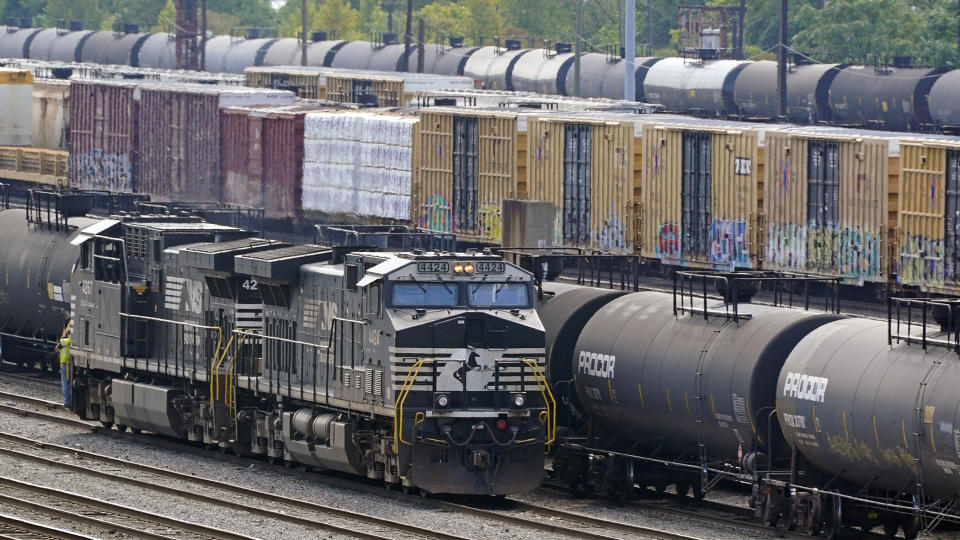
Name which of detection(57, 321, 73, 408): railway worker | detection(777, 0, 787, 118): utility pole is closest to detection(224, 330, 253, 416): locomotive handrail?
detection(57, 321, 73, 408): railway worker

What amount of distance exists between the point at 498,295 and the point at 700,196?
1471 centimetres

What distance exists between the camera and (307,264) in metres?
23.1

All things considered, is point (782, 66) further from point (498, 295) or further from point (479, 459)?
point (479, 459)

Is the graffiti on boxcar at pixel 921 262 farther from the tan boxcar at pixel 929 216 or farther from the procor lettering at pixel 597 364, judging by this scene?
the procor lettering at pixel 597 364

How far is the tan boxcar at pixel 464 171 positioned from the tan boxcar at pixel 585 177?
853 mm

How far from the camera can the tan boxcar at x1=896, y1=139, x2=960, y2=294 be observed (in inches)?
1141

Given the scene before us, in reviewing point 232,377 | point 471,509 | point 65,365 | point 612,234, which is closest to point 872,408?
point 471,509

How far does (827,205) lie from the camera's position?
32375 millimetres

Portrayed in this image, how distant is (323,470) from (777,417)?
7185 mm

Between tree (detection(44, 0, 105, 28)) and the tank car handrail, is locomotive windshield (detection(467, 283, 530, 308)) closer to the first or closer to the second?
the tank car handrail

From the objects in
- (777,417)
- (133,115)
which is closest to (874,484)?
(777,417)

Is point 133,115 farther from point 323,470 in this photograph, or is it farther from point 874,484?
point 874,484

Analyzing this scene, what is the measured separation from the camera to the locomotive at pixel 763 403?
58.3ft

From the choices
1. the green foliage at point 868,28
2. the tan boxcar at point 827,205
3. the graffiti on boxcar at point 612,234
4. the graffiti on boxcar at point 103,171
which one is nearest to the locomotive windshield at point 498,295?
the tan boxcar at point 827,205
